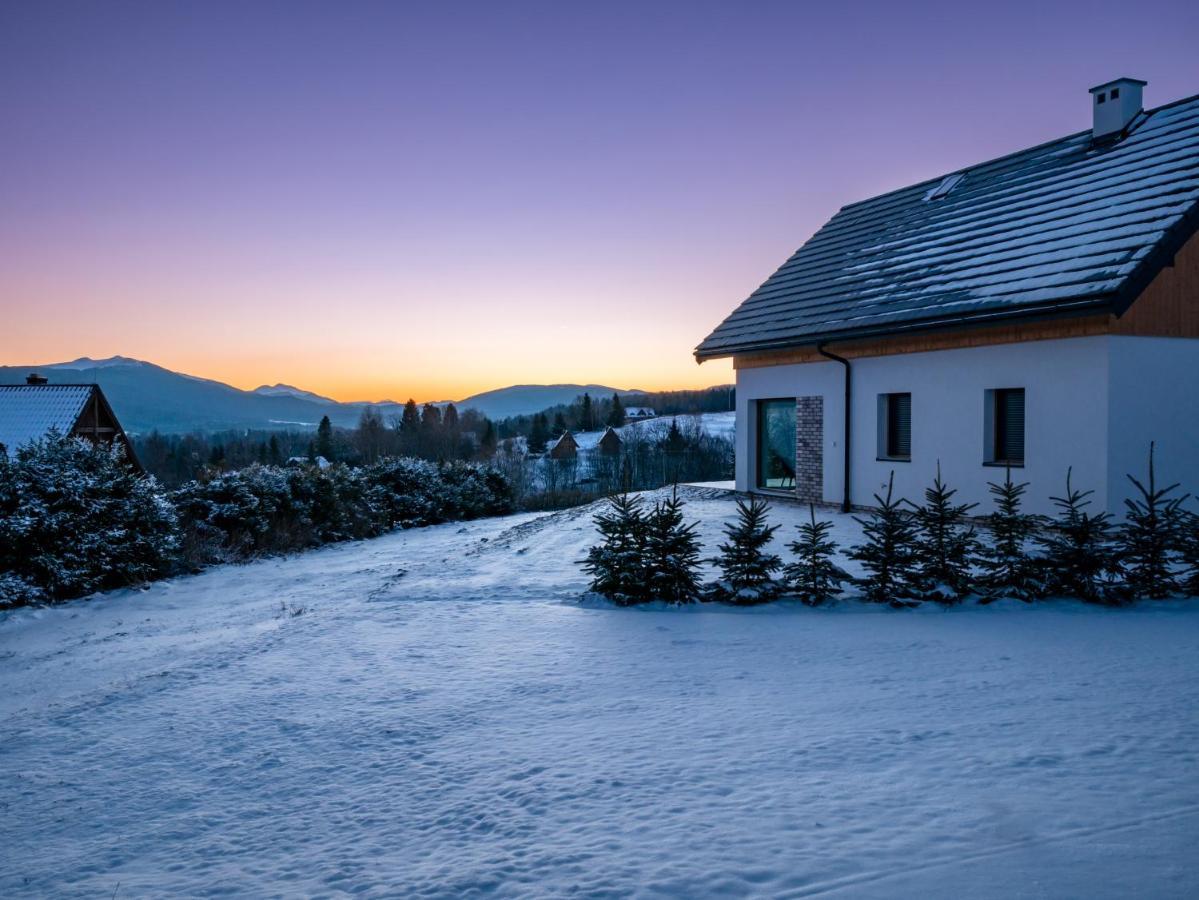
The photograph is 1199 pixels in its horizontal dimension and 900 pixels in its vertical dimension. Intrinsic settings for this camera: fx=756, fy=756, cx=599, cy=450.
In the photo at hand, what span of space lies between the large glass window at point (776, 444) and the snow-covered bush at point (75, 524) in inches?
470

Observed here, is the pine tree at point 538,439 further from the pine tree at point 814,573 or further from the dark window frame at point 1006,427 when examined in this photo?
the pine tree at point 814,573

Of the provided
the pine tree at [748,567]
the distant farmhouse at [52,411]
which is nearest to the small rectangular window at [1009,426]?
the pine tree at [748,567]

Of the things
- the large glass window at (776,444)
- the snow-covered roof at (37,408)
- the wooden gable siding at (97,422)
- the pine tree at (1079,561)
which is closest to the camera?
the pine tree at (1079,561)

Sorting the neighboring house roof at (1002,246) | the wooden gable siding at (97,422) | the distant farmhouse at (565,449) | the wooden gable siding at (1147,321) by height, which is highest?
the neighboring house roof at (1002,246)

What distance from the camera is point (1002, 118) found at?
15.4 m

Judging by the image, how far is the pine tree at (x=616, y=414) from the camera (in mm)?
86062

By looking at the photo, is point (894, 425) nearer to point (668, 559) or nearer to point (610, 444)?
point (668, 559)

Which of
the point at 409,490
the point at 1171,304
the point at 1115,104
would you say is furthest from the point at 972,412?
the point at 409,490

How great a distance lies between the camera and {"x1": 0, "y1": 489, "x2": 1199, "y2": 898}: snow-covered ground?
3.04 metres

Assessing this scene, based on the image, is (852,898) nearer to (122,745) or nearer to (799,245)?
(122,745)

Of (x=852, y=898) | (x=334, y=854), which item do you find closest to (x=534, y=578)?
(x=334, y=854)

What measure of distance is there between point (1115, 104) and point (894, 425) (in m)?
6.86

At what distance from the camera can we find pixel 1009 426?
11.7 meters

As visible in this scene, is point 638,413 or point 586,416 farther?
point 586,416
